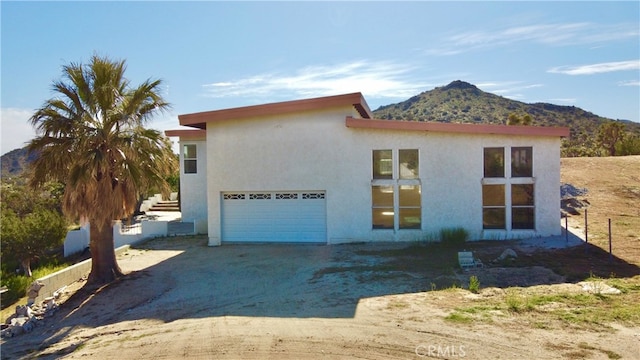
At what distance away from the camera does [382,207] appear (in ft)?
51.8

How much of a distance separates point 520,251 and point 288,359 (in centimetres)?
911

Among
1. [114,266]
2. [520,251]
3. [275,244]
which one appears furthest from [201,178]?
[520,251]

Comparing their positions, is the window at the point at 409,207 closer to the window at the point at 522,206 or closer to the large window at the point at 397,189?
the large window at the point at 397,189

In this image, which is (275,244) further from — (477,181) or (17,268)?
(17,268)

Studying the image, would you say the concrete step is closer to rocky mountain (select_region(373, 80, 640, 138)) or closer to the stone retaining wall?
the stone retaining wall

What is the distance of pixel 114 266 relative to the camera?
12742mm

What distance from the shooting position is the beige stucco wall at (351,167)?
15078 millimetres

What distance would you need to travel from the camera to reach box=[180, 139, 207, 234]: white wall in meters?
22.6

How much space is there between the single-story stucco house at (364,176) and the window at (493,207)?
34 mm

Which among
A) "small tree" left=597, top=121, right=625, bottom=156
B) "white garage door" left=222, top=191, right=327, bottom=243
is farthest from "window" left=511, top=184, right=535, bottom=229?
"small tree" left=597, top=121, right=625, bottom=156

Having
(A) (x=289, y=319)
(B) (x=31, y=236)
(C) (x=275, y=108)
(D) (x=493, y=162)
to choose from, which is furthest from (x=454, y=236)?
(B) (x=31, y=236)

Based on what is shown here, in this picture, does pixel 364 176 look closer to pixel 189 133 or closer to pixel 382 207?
pixel 382 207

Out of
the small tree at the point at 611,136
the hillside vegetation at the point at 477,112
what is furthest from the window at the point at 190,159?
the hillside vegetation at the point at 477,112

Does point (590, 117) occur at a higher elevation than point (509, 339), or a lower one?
higher
